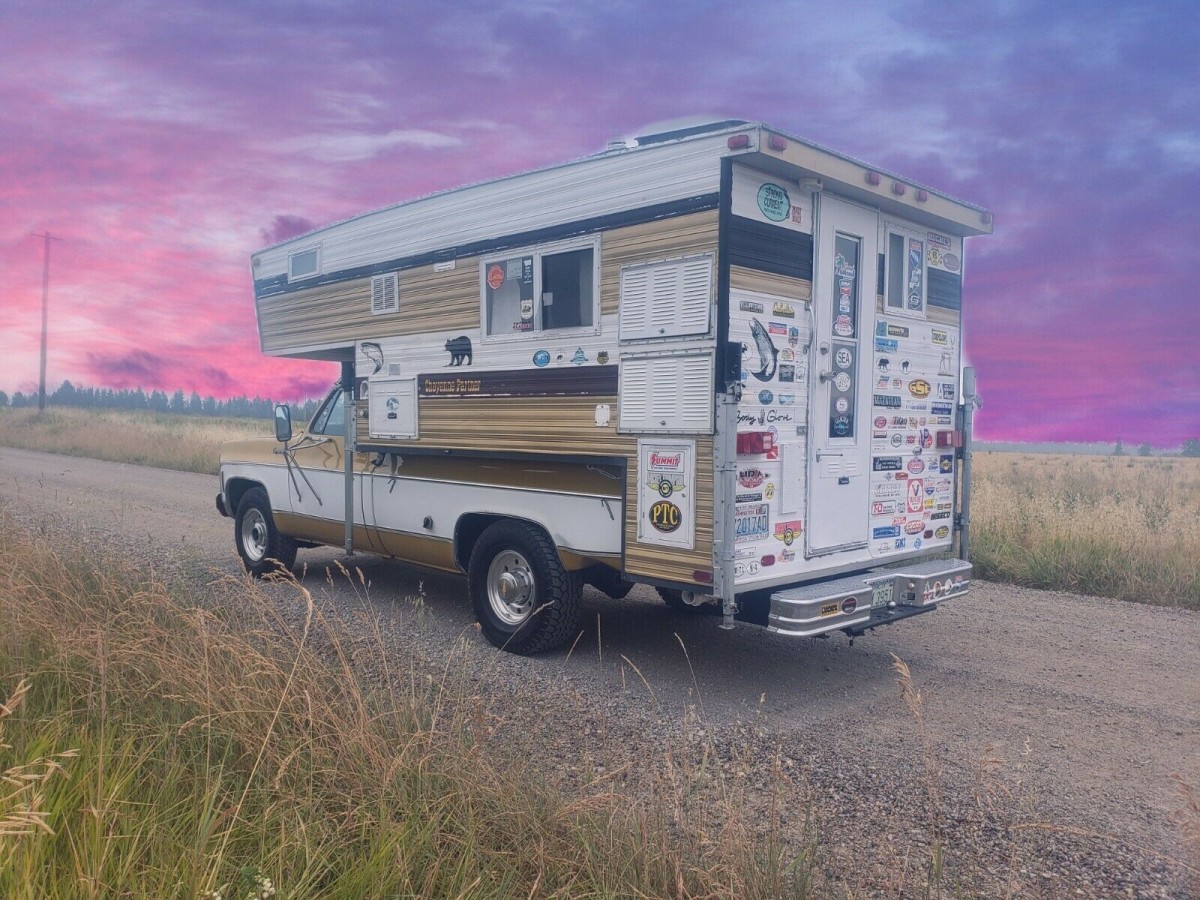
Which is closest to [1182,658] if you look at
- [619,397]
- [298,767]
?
[619,397]

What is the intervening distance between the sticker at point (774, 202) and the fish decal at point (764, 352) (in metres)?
0.64

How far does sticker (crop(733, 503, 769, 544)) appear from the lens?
5.08 m

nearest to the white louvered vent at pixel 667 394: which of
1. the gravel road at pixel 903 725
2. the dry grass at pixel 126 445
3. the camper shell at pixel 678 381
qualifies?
the camper shell at pixel 678 381

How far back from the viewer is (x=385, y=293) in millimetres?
7289

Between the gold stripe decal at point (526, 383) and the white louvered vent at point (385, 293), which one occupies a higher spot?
the white louvered vent at point (385, 293)

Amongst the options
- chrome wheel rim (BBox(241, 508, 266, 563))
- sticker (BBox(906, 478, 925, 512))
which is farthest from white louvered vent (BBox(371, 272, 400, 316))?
sticker (BBox(906, 478, 925, 512))

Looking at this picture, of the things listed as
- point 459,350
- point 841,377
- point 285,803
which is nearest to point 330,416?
point 459,350

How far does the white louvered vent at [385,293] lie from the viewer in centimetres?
720

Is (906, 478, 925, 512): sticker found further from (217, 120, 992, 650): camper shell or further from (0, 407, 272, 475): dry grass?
(0, 407, 272, 475): dry grass

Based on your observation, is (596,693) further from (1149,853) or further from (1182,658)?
(1182,658)

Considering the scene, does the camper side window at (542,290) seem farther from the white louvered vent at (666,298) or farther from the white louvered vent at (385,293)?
the white louvered vent at (385,293)

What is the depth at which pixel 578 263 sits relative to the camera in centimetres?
586

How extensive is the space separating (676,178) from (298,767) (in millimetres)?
3636

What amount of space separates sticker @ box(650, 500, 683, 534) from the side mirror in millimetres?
4074
